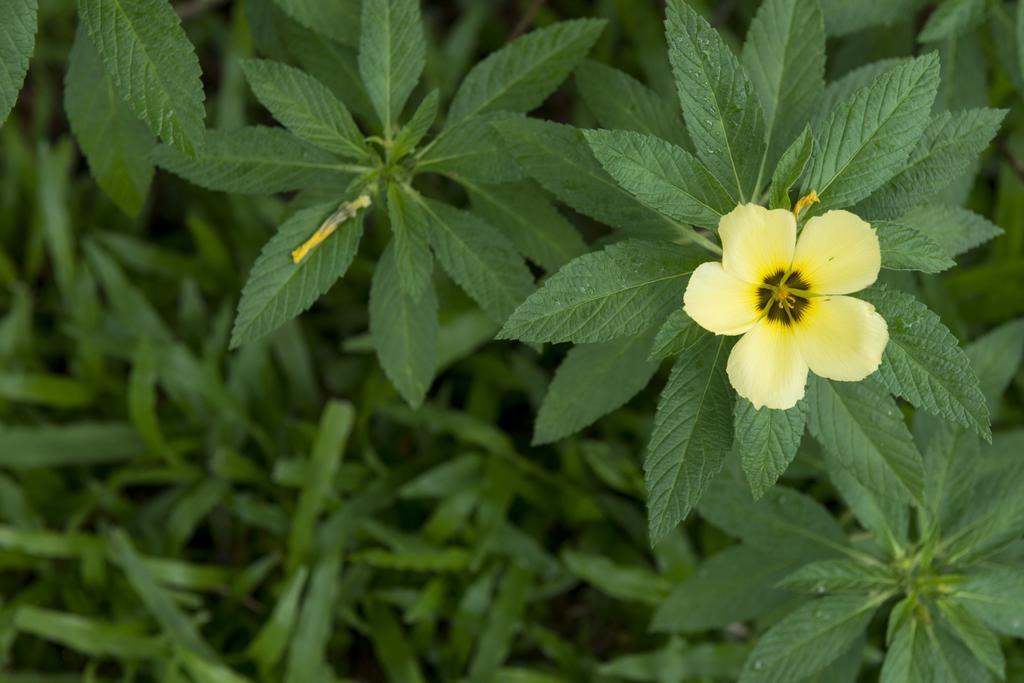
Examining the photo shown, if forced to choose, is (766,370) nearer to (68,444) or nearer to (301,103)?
(301,103)

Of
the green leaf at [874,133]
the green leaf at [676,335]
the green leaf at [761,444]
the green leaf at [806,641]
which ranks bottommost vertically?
the green leaf at [806,641]

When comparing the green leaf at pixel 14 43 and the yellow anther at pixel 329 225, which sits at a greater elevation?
the green leaf at pixel 14 43

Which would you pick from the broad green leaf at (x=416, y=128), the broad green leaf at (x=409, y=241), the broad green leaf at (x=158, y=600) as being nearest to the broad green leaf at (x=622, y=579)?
the broad green leaf at (x=158, y=600)

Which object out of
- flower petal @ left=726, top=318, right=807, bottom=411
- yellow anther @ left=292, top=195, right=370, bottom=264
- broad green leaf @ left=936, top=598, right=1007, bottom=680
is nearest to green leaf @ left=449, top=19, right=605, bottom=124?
yellow anther @ left=292, top=195, right=370, bottom=264

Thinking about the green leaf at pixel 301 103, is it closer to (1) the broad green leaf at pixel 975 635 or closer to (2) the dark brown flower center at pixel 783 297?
(2) the dark brown flower center at pixel 783 297

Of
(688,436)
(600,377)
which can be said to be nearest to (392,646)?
(600,377)
